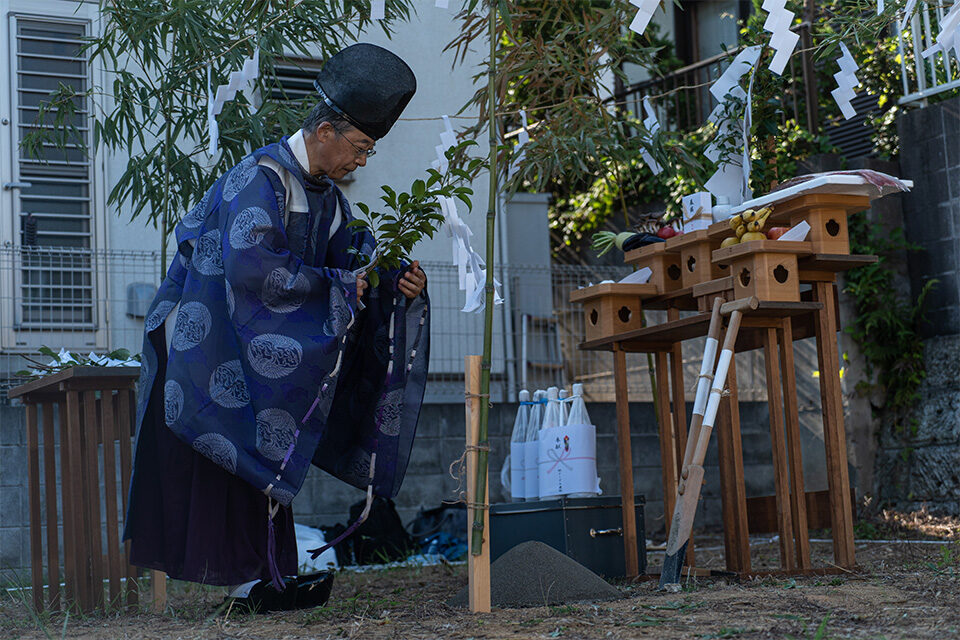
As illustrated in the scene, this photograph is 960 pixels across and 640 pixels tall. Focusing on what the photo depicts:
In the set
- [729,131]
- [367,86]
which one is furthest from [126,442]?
[729,131]

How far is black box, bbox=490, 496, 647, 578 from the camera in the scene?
12.5 ft

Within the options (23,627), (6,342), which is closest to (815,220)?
(23,627)

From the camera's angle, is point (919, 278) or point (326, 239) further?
point (919, 278)

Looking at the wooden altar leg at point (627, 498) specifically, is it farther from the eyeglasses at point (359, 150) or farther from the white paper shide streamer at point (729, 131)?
the eyeglasses at point (359, 150)

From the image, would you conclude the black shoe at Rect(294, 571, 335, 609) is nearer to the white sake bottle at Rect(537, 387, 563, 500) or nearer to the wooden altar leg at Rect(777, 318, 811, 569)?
the white sake bottle at Rect(537, 387, 563, 500)

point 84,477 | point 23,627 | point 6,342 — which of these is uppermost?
point 6,342

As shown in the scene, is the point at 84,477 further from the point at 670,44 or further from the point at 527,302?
the point at 670,44

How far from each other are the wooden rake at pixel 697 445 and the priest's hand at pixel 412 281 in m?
0.89

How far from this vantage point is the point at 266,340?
3006 mm

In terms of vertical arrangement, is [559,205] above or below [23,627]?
above

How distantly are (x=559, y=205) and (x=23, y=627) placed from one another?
20.9 feet

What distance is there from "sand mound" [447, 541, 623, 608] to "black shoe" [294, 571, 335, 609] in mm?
408

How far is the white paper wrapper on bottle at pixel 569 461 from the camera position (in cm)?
397

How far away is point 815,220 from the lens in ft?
11.5
